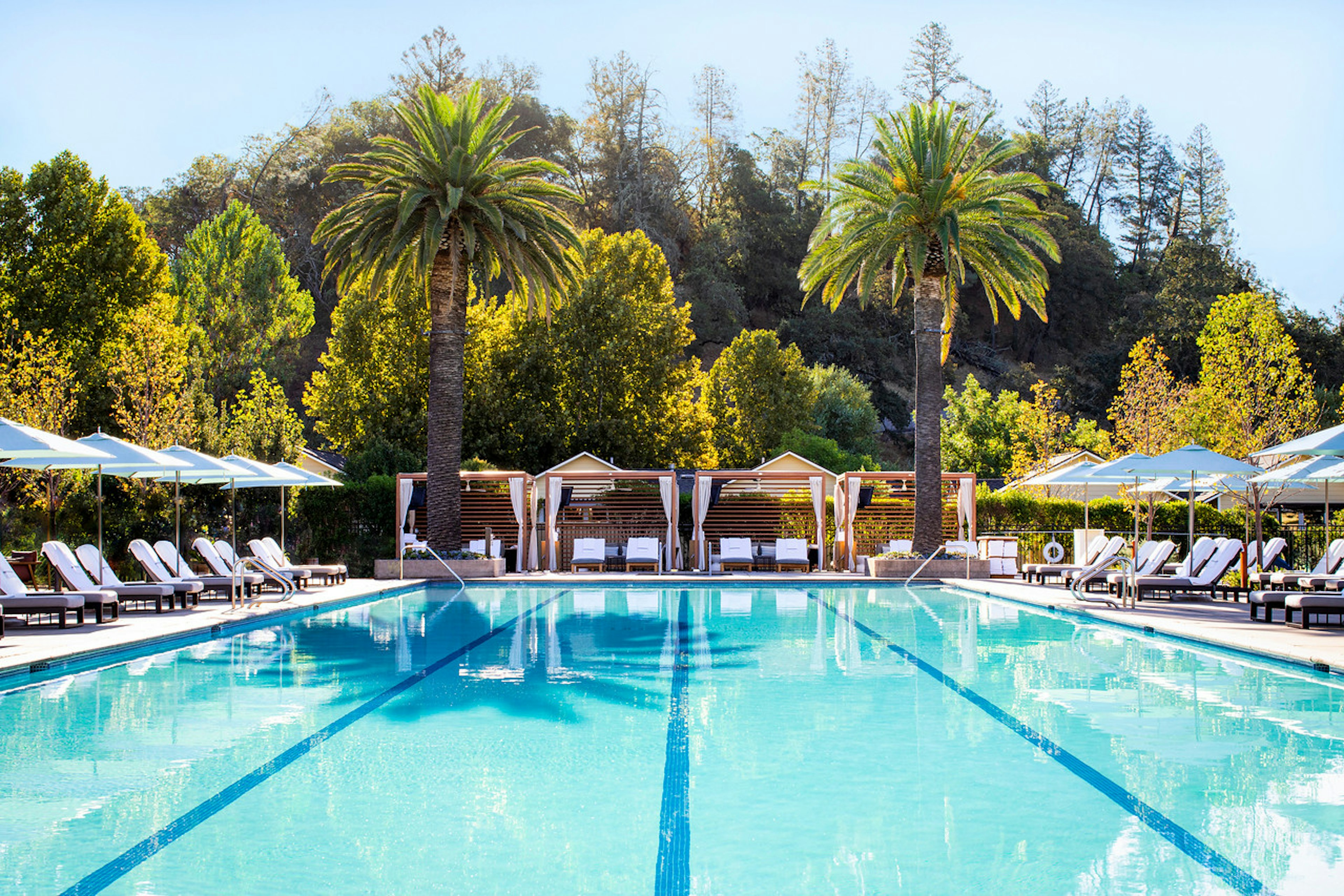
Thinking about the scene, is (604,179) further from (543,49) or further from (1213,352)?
(1213,352)

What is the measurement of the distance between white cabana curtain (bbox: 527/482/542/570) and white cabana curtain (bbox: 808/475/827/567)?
6.44 m

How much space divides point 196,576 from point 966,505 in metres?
16.5

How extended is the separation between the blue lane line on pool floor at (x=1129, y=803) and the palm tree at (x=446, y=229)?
1433 centimetres

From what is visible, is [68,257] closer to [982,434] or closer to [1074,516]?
[1074,516]

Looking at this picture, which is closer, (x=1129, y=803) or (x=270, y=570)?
(x=1129, y=803)

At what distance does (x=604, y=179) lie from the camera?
53656mm

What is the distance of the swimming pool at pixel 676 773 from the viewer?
457 cm

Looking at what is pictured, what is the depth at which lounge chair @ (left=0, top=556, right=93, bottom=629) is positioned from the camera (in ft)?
38.1

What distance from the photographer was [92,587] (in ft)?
44.2

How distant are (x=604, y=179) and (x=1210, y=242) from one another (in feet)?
105

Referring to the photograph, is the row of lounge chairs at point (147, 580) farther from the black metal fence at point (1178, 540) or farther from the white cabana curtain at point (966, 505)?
the black metal fence at point (1178, 540)

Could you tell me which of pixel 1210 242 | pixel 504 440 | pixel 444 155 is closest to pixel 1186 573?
pixel 444 155

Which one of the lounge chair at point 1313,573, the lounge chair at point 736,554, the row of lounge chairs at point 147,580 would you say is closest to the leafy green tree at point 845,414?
the lounge chair at point 736,554

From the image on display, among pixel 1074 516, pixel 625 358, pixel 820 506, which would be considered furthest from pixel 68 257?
pixel 1074 516
